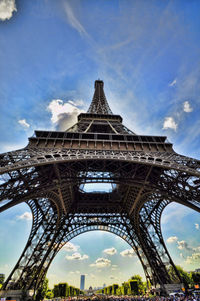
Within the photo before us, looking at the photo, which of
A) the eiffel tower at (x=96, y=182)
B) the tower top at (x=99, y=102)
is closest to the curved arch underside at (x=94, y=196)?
the eiffel tower at (x=96, y=182)

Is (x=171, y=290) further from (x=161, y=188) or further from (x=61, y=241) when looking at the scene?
(x=61, y=241)

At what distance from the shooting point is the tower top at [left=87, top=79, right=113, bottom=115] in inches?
1403

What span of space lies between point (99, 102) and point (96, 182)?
25.3 m

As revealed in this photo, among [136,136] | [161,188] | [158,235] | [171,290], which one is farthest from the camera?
[158,235]

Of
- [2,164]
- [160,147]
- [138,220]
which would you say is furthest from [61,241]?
[160,147]

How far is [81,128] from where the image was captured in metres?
24.5

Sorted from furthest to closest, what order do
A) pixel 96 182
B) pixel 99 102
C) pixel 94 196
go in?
pixel 99 102, pixel 94 196, pixel 96 182

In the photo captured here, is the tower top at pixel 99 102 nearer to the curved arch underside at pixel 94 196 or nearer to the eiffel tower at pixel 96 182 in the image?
A: the eiffel tower at pixel 96 182

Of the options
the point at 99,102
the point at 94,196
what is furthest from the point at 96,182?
the point at 99,102

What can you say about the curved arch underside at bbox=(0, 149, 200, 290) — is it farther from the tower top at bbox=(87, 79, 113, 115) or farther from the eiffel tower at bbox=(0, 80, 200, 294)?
the tower top at bbox=(87, 79, 113, 115)

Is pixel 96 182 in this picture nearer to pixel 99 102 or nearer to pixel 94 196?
pixel 94 196

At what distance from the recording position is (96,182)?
19109 mm

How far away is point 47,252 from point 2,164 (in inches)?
686

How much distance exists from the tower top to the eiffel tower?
14.9 inches
